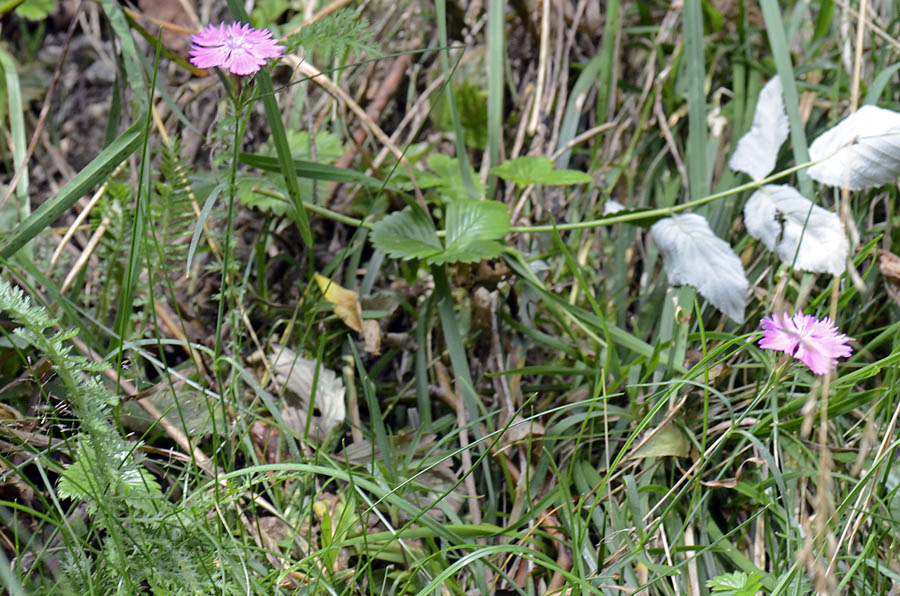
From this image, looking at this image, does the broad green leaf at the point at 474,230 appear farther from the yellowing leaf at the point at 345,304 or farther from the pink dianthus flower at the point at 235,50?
the pink dianthus flower at the point at 235,50

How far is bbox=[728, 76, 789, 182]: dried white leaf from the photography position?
139 centimetres

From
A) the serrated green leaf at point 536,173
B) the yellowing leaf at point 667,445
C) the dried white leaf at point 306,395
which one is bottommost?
the yellowing leaf at point 667,445

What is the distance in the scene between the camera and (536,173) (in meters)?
1.37

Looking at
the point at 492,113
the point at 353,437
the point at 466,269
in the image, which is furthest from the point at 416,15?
the point at 353,437

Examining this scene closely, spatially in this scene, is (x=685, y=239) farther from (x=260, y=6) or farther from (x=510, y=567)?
(x=260, y=6)

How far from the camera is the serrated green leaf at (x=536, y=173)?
1.34 meters

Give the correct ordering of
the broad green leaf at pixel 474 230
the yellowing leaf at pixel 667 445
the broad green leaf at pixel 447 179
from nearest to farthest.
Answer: the yellowing leaf at pixel 667 445, the broad green leaf at pixel 474 230, the broad green leaf at pixel 447 179

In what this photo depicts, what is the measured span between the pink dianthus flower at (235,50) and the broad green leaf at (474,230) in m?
0.44

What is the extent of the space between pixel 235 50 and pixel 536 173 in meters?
0.66

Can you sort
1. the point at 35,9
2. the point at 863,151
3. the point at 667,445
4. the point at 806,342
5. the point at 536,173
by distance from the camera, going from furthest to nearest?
the point at 35,9
the point at 536,173
the point at 863,151
the point at 667,445
the point at 806,342

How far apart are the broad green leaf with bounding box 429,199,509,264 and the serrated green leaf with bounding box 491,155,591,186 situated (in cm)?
9

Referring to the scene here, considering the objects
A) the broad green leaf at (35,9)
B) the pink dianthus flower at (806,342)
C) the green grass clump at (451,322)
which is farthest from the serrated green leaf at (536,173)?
the broad green leaf at (35,9)

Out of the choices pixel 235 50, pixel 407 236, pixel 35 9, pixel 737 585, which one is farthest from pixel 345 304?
pixel 35 9

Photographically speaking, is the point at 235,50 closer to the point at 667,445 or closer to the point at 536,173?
the point at 536,173
